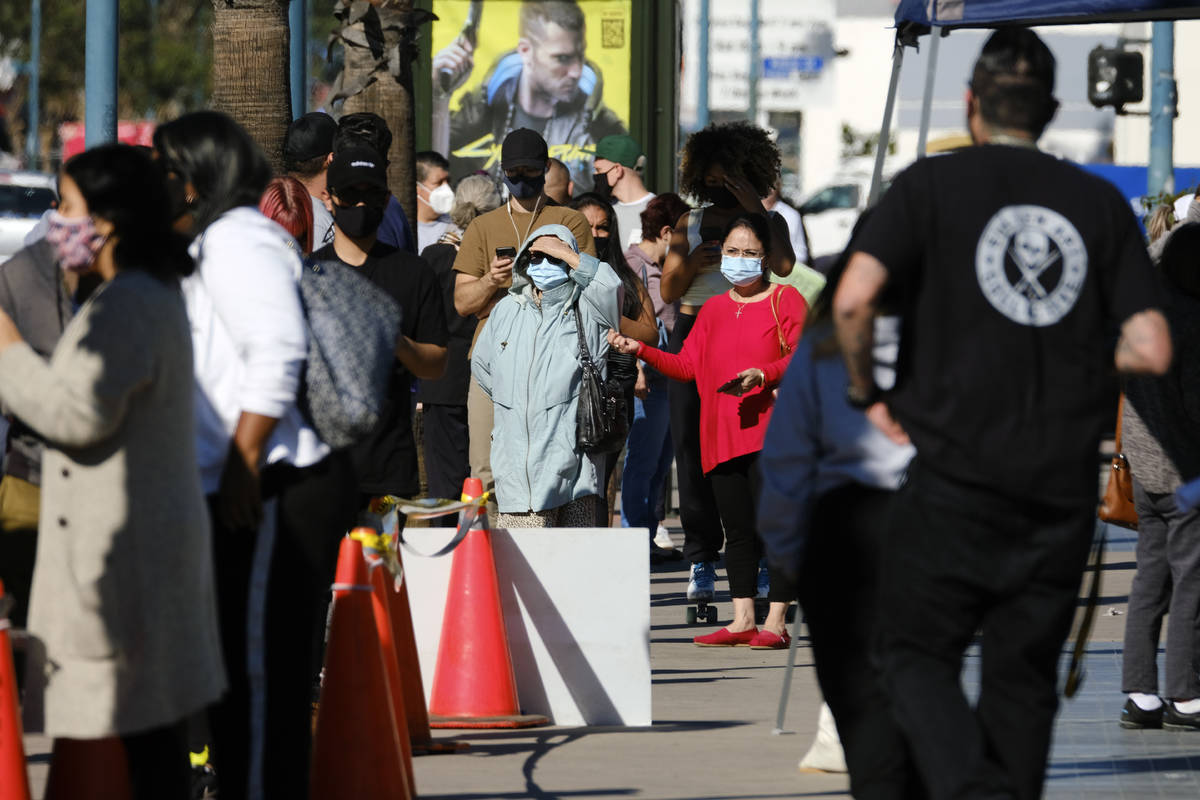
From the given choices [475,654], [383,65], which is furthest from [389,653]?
[383,65]

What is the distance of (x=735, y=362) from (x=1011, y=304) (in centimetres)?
454

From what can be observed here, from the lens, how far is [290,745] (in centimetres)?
483

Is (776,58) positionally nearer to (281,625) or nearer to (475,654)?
(475,654)

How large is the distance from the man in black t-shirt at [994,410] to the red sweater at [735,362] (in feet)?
14.2

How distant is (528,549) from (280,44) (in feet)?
9.82

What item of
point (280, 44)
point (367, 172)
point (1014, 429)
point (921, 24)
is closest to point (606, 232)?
point (280, 44)

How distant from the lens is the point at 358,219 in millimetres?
6867

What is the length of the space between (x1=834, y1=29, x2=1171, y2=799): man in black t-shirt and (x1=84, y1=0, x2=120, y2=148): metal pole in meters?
4.51

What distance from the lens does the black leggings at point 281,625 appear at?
15.6ft

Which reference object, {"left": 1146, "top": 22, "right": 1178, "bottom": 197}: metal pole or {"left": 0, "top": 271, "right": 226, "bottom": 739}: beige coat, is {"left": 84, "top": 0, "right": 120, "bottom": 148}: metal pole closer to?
{"left": 0, "top": 271, "right": 226, "bottom": 739}: beige coat

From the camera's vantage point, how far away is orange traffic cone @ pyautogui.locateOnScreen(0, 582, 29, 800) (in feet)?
16.1

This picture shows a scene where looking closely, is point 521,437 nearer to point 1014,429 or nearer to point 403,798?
point 403,798

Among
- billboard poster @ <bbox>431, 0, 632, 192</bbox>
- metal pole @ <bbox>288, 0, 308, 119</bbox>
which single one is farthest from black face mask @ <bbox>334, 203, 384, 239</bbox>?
billboard poster @ <bbox>431, 0, 632, 192</bbox>

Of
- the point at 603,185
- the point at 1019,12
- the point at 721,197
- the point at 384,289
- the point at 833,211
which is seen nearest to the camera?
the point at 384,289
